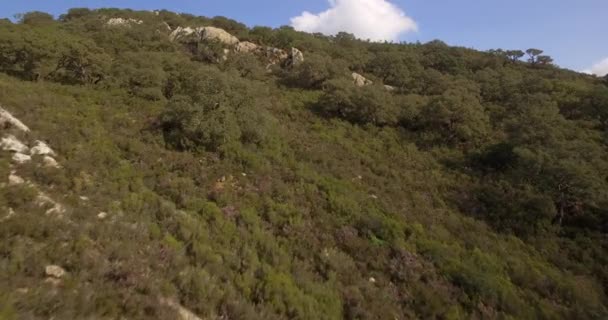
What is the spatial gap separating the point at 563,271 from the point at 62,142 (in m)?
14.2

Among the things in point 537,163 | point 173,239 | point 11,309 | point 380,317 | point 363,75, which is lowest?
point 380,317

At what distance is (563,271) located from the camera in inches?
403

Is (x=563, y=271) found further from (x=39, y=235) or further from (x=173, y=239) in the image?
(x=39, y=235)

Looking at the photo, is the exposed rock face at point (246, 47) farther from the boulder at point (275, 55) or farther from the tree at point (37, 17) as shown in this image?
the tree at point (37, 17)

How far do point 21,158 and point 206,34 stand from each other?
27.8m

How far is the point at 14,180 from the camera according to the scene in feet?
23.5

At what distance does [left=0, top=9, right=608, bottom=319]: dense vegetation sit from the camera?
5.98m

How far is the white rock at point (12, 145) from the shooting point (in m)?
8.09

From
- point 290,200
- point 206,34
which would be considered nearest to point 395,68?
point 206,34

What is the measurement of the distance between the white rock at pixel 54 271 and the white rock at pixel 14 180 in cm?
272

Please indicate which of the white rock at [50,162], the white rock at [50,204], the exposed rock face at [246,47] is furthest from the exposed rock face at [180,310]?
the exposed rock face at [246,47]

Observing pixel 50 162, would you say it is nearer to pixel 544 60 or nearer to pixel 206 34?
pixel 206 34

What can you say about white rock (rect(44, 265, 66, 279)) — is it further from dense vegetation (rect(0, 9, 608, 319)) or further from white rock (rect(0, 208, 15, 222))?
white rock (rect(0, 208, 15, 222))

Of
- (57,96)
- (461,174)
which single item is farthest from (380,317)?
(57,96)
